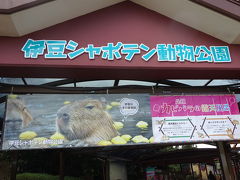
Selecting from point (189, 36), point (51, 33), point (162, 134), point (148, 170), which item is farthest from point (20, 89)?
point (148, 170)

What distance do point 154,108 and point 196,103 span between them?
32.7 inches

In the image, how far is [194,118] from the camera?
416 cm

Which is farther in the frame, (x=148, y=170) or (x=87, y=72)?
(x=148, y=170)

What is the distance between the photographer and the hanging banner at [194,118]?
13.1 ft

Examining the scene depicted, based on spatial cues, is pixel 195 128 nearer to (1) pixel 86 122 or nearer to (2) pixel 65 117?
(1) pixel 86 122

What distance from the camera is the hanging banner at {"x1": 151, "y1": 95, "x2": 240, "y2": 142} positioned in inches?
158

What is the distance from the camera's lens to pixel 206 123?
4.15 metres

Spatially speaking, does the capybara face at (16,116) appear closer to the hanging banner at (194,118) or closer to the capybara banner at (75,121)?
the capybara banner at (75,121)

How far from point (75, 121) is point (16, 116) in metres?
0.98

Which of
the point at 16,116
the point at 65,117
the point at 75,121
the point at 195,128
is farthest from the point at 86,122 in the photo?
the point at 195,128

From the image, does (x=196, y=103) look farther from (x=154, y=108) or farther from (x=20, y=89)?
(x=20, y=89)

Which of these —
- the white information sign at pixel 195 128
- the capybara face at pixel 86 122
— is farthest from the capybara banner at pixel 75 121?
the white information sign at pixel 195 128

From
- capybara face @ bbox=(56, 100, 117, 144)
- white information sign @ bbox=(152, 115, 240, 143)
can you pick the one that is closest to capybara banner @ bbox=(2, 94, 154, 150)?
capybara face @ bbox=(56, 100, 117, 144)

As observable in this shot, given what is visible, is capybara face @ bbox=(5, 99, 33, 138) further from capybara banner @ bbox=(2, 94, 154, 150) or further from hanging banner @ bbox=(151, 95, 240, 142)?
hanging banner @ bbox=(151, 95, 240, 142)
